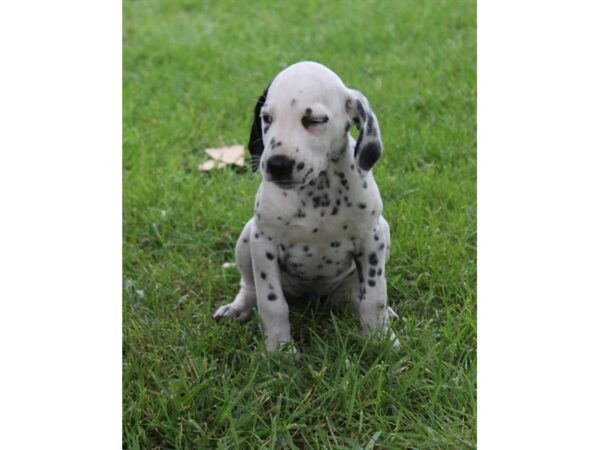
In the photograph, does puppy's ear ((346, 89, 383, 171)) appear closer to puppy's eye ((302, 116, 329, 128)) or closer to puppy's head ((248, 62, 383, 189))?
puppy's head ((248, 62, 383, 189))

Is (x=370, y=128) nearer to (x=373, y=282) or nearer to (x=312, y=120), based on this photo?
(x=312, y=120)

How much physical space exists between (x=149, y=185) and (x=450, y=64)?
2.67 meters

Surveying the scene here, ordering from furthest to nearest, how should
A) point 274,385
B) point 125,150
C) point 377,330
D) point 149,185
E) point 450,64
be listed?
1. point 450,64
2. point 125,150
3. point 149,185
4. point 377,330
5. point 274,385

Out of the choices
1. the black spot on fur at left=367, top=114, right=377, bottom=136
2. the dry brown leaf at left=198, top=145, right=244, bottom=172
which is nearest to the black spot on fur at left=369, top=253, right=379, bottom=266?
the black spot on fur at left=367, top=114, right=377, bottom=136

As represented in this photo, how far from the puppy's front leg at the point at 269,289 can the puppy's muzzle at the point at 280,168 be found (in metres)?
0.44

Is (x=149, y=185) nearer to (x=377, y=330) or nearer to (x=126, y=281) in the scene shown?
(x=126, y=281)

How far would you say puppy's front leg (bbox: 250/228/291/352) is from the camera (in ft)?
9.53

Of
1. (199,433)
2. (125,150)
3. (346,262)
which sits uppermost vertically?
(346,262)

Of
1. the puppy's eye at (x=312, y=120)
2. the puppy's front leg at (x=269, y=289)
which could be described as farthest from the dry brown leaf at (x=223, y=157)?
the puppy's eye at (x=312, y=120)

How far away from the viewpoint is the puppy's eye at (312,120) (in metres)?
2.52

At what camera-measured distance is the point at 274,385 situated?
2.74 metres

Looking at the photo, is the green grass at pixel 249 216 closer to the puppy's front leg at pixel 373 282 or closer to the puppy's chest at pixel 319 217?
the puppy's front leg at pixel 373 282

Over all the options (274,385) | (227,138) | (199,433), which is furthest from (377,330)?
(227,138)

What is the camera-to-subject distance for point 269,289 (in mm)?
2916
